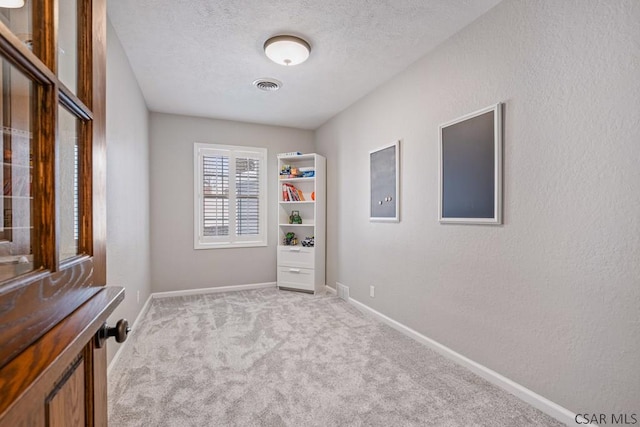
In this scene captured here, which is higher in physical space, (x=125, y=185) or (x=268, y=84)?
(x=268, y=84)

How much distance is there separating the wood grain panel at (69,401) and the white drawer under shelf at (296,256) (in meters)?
3.75

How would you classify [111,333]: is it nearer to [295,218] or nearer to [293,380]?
[293,380]

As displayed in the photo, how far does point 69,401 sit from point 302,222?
13.8ft

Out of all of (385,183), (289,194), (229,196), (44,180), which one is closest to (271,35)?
(385,183)

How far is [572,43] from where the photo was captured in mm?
1665

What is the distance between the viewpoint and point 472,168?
2203 mm

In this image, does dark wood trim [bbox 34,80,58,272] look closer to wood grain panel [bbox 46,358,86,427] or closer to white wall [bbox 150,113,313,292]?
wood grain panel [bbox 46,358,86,427]

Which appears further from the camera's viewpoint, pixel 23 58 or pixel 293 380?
pixel 293 380

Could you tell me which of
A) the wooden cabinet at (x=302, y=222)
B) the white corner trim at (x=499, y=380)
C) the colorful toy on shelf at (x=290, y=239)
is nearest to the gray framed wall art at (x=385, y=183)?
the white corner trim at (x=499, y=380)

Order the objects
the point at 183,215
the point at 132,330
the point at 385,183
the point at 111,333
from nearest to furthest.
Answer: the point at 111,333 → the point at 132,330 → the point at 385,183 → the point at 183,215

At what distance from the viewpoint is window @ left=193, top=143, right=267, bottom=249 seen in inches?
174

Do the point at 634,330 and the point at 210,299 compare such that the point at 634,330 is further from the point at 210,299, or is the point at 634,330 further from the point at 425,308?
the point at 210,299

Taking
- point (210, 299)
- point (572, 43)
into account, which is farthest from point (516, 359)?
point (210, 299)

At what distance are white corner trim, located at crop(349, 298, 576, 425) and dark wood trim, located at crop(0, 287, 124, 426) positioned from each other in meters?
2.22
